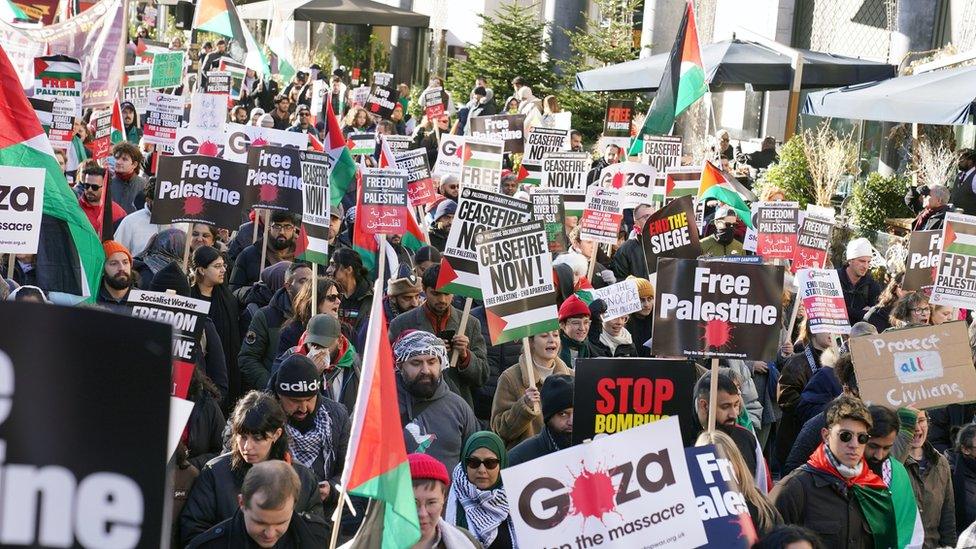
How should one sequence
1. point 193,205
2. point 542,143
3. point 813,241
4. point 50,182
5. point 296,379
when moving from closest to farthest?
point 296,379 → point 50,182 → point 193,205 → point 813,241 → point 542,143

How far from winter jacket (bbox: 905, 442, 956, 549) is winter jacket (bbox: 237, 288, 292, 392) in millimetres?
3836

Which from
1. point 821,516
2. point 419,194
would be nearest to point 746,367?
point 821,516

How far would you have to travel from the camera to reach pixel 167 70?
754 inches

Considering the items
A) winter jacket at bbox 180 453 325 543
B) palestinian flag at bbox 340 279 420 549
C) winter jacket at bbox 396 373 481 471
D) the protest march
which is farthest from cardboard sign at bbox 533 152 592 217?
palestinian flag at bbox 340 279 420 549

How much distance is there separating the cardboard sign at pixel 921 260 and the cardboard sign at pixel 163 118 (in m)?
8.55

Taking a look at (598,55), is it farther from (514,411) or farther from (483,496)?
(483,496)

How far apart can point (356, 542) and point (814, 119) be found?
73.1ft

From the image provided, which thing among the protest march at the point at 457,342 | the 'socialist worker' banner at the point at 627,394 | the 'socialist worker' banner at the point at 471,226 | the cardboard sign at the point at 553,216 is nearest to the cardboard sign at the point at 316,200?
the protest march at the point at 457,342

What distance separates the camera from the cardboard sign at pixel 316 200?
10.4 metres

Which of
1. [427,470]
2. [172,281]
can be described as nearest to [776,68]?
[172,281]

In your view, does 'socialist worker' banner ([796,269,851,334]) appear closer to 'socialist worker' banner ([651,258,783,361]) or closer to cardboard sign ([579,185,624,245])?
cardboard sign ([579,185,624,245])

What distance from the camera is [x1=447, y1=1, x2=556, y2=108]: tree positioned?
32.2m

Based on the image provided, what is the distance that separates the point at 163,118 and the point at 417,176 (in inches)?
138

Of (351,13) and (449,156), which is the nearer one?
(449,156)
